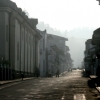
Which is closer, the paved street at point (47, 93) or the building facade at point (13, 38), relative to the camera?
the paved street at point (47, 93)

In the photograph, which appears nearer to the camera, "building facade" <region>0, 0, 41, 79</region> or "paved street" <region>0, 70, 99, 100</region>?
"paved street" <region>0, 70, 99, 100</region>

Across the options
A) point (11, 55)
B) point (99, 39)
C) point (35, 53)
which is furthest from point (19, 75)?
point (99, 39)

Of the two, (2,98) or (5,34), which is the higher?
(5,34)

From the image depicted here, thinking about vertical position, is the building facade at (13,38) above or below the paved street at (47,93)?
above

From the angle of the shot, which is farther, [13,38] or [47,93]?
[13,38]

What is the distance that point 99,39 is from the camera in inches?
769

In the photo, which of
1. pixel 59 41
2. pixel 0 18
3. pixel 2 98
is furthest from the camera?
pixel 59 41

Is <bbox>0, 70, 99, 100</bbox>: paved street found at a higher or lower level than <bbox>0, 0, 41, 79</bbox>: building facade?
lower

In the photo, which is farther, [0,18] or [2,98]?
[0,18]

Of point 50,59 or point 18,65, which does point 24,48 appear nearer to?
point 18,65

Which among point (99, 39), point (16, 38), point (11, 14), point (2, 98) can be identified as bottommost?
point (2, 98)

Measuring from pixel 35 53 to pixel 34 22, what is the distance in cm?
662

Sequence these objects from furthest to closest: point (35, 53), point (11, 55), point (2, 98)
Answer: point (35, 53) → point (11, 55) → point (2, 98)

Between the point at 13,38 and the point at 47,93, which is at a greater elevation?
the point at 13,38
